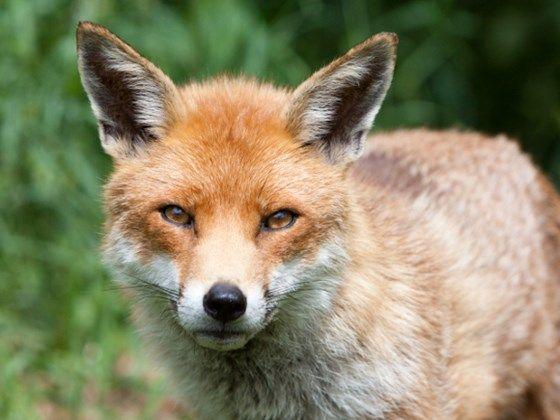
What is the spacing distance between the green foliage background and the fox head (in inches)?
92.5

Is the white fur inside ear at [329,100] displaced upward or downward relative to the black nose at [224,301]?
upward

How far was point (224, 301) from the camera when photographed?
4.04 meters

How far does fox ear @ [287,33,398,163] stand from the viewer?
4691 millimetres

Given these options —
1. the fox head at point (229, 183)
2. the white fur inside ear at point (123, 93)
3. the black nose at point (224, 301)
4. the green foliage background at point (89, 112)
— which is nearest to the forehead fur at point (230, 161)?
the fox head at point (229, 183)

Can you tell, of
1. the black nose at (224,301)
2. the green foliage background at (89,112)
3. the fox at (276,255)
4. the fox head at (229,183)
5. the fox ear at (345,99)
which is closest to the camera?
the black nose at (224,301)

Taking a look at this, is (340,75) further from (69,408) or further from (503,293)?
(69,408)

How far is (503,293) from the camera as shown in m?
5.94

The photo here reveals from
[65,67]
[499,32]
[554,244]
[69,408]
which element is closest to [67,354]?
[69,408]

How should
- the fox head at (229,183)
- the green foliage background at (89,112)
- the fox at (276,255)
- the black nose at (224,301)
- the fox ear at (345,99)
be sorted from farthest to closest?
the green foliage background at (89,112)
the fox ear at (345,99)
the fox at (276,255)
the fox head at (229,183)
the black nose at (224,301)

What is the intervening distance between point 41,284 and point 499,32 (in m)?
5.11

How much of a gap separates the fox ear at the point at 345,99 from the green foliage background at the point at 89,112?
270 cm

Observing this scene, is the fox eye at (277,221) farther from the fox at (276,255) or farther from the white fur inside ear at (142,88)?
the white fur inside ear at (142,88)

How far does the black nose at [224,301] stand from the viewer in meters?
4.05

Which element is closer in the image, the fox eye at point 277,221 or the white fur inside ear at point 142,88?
the fox eye at point 277,221
